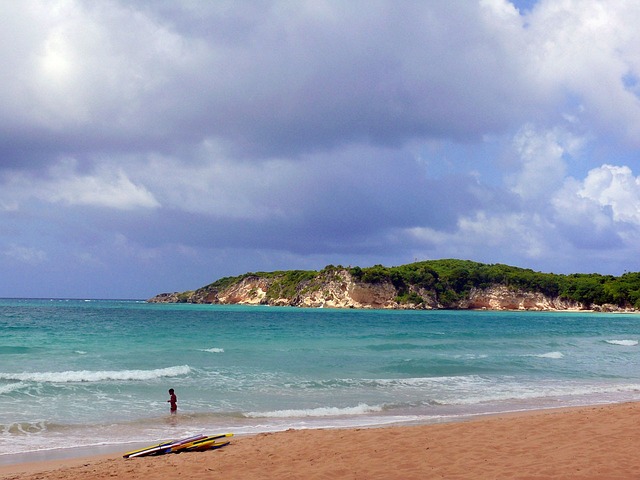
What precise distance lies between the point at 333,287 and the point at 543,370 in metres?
112

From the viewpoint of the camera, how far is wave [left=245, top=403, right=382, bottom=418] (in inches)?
601

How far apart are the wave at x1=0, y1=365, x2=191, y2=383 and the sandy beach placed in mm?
11240

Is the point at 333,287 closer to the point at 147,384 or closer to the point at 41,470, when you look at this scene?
the point at 147,384

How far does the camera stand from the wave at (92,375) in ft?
67.1

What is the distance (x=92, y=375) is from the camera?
21406 mm

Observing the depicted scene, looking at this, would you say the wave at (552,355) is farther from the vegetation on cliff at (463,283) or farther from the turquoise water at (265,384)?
the vegetation on cliff at (463,283)

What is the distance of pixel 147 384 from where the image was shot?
66.1ft

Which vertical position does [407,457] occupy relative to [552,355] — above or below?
above

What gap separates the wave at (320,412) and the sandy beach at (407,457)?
9.85 ft

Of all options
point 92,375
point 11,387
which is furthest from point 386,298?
point 11,387

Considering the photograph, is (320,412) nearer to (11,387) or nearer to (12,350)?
(11,387)

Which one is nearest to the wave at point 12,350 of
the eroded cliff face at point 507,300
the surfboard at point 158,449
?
the surfboard at point 158,449

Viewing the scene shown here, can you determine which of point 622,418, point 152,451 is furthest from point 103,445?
point 622,418

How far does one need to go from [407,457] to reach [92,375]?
1606 cm
